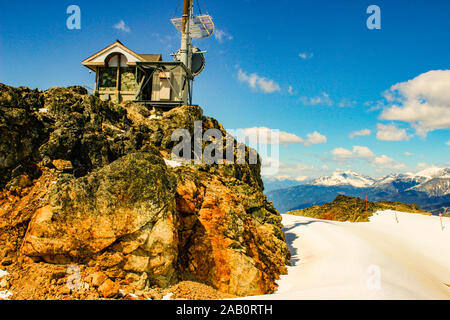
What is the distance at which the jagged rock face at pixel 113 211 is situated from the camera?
32.4ft

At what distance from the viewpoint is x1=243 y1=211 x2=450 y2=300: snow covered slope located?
11156mm

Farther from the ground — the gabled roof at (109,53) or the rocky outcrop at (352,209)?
the gabled roof at (109,53)

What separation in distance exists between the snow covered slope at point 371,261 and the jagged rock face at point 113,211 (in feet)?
6.54

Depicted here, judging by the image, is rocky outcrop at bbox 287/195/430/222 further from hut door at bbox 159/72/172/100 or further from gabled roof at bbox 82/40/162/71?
gabled roof at bbox 82/40/162/71

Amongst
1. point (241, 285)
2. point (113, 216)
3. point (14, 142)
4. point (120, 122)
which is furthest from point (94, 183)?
point (120, 122)

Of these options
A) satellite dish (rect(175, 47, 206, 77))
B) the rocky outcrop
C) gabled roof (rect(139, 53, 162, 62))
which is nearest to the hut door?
gabled roof (rect(139, 53, 162, 62))

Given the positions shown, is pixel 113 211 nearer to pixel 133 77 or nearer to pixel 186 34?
pixel 133 77

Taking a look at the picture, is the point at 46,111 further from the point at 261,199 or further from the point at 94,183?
the point at 261,199

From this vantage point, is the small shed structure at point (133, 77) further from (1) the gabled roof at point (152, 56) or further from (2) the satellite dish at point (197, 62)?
(2) the satellite dish at point (197, 62)

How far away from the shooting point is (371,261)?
15.7 meters

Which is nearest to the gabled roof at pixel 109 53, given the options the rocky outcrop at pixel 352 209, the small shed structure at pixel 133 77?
the small shed structure at pixel 133 77

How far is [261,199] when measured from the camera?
69.1 feet

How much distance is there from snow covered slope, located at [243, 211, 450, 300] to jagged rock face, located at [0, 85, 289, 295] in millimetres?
1994
